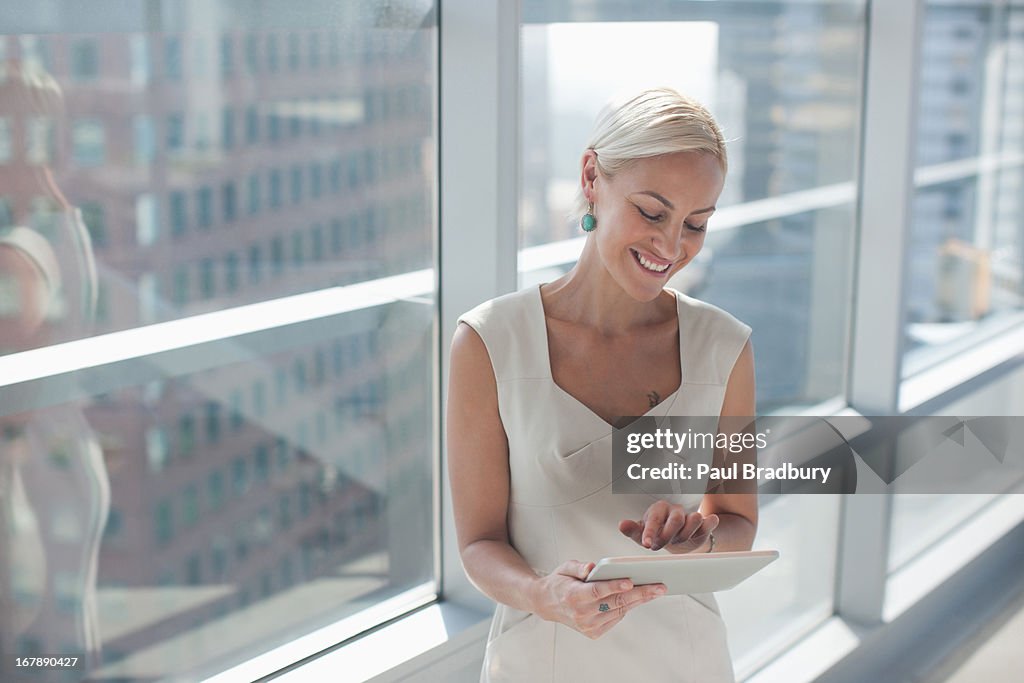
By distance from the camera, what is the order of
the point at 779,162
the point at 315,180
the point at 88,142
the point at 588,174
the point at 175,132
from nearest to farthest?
the point at 588,174
the point at 88,142
the point at 175,132
the point at 315,180
the point at 779,162

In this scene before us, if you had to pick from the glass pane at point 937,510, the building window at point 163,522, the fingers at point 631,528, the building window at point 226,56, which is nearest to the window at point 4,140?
the building window at point 226,56

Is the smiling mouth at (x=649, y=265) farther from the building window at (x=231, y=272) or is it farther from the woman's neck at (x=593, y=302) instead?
the building window at (x=231, y=272)

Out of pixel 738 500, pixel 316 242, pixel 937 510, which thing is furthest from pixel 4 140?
pixel 937 510

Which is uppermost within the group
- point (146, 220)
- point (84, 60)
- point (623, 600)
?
point (84, 60)

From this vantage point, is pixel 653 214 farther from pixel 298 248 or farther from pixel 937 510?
pixel 937 510

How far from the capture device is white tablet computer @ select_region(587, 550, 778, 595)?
1.12 meters

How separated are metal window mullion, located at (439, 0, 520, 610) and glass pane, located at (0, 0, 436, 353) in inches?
2.1

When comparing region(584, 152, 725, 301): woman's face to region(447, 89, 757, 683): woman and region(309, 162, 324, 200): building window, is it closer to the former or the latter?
region(447, 89, 757, 683): woman

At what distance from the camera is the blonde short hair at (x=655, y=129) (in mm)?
1252

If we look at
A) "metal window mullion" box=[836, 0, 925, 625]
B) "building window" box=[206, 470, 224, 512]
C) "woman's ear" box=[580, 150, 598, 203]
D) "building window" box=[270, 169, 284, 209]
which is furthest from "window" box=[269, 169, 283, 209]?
Result: "metal window mullion" box=[836, 0, 925, 625]

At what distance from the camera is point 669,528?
49.6 inches

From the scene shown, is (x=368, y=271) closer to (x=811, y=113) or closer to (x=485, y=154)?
(x=485, y=154)

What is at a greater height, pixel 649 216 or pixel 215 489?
pixel 649 216

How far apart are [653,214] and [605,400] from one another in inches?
10.3
